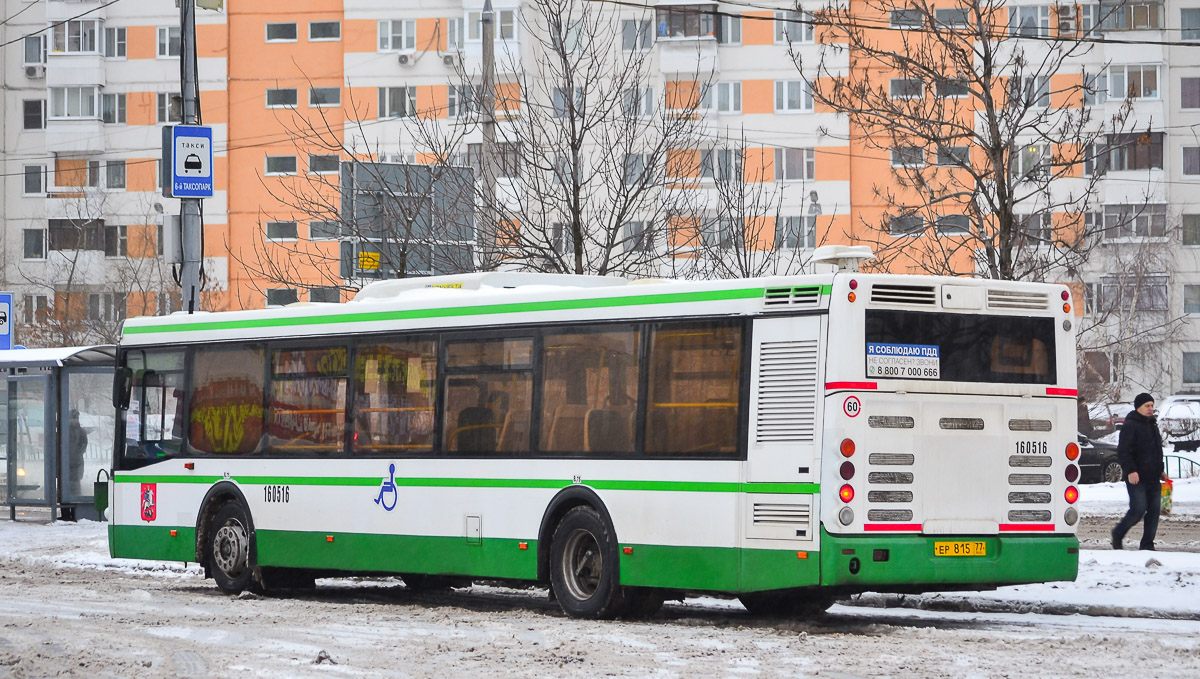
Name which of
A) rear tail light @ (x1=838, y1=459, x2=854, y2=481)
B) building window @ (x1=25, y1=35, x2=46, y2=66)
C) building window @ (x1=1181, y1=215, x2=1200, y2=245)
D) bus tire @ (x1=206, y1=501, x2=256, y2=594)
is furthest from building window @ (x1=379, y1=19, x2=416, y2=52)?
rear tail light @ (x1=838, y1=459, x2=854, y2=481)

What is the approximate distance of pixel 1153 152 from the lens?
70.5 metres

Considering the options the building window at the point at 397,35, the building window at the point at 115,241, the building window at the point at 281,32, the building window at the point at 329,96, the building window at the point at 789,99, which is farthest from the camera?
the building window at the point at 115,241

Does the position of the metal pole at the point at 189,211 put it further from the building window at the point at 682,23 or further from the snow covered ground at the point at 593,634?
the building window at the point at 682,23

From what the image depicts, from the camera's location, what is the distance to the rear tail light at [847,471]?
40.4ft

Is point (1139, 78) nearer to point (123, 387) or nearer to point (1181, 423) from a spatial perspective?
point (1181, 423)

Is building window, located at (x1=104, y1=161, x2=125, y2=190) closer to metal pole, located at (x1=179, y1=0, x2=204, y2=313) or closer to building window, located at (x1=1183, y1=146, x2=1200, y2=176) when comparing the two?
building window, located at (x1=1183, y1=146, x2=1200, y2=176)

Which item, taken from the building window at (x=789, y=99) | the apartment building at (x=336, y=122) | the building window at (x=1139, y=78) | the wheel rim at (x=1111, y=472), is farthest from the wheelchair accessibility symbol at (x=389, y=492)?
the building window at (x=1139, y=78)

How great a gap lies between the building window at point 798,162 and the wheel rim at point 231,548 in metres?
51.6

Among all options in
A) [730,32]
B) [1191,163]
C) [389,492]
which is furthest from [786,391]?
[1191,163]

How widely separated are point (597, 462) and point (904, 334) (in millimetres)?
2655

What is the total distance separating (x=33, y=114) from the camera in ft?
252

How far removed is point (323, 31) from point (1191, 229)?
35.0 m

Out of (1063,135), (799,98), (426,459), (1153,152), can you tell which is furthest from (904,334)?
(1153,152)

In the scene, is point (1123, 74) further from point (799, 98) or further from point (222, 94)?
point (222, 94)
